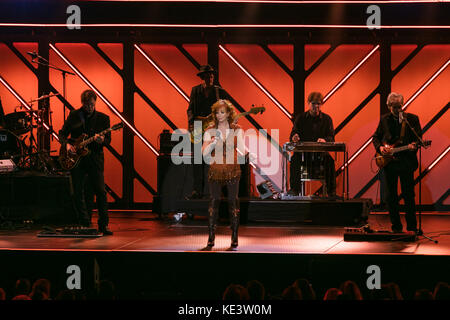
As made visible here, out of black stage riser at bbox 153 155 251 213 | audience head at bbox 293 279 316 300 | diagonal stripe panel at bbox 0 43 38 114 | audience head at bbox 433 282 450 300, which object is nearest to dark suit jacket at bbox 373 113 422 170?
audience head at bbox 433 282 450 300

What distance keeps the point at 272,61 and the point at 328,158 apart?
2.55m

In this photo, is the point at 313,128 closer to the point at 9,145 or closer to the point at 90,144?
the point at 90,144

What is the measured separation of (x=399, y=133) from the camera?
23.9ft

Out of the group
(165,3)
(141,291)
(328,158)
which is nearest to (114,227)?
(141,291)

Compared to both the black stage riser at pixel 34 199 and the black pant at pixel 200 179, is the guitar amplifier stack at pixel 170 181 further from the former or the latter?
the black stage riser at pixel 34 199

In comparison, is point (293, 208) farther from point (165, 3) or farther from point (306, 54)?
point (165, 3)

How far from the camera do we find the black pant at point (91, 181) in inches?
286

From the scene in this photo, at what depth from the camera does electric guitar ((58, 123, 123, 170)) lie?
720cm

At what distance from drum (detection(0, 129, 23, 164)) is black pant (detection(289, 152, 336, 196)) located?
4.09 m

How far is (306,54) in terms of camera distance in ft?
33.7

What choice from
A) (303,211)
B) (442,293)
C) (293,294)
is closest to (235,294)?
(293,294)

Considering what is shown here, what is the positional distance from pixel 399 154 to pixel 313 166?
156 centimetres

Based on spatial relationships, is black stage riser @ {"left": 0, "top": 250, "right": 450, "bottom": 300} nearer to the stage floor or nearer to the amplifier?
the stage floor

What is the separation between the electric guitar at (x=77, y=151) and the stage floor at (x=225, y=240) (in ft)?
3.19
